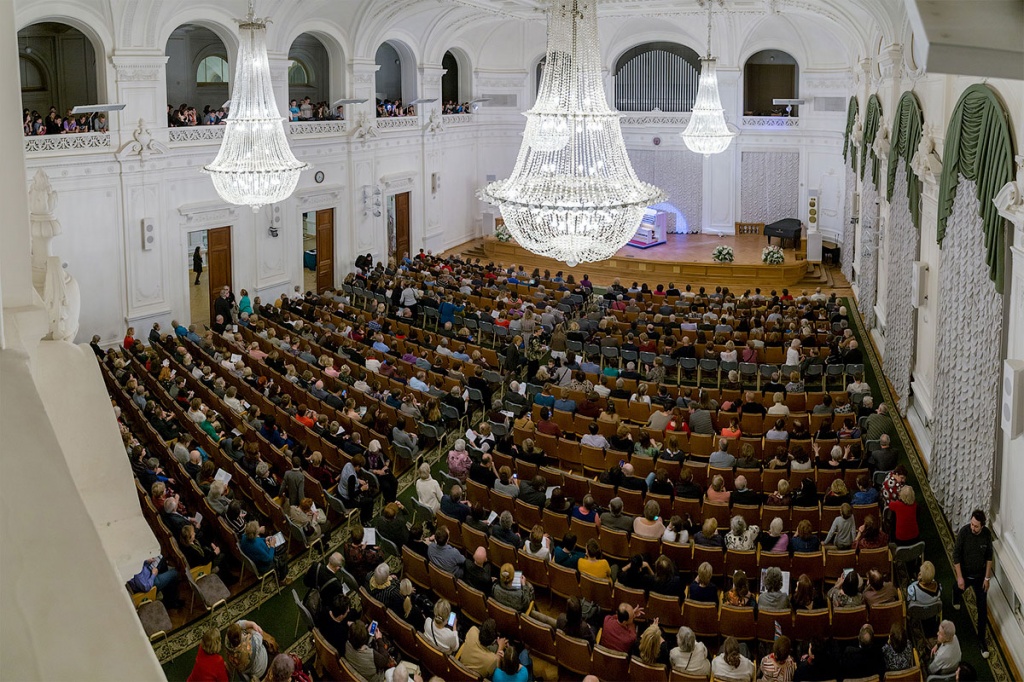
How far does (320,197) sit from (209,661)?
1704 cm

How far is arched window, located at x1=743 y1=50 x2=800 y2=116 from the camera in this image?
Answer: 2922cm

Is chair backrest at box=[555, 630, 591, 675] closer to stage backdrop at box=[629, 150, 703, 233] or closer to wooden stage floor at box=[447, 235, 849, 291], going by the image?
wooden stage floor at box=[447, 235, 849, 291]

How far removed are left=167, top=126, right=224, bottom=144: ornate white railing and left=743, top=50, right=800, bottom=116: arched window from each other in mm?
16829

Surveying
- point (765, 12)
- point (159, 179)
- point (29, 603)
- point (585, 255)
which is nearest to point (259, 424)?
point (585, 255)

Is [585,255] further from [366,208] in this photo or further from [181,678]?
[366,208]

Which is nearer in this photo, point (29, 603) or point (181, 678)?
point (29, 603)

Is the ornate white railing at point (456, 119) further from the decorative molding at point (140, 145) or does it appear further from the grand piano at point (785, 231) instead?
the decorative molding at point (140, 145)

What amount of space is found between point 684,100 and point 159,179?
1765 centimetres

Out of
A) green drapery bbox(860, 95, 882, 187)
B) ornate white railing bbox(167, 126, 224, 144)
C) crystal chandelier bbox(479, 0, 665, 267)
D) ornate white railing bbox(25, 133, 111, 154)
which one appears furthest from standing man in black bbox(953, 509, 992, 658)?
ornate white railing bbox(167, 126, 224, 144)

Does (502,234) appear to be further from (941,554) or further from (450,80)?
(941,554)

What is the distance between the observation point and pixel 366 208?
24375 mm

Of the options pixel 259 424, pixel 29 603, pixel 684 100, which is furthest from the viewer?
pixel 684 100

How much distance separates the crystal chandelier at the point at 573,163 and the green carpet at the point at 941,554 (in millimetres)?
4410

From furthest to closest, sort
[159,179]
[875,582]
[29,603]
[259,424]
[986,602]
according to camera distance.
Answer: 1. [159,179]
2. [259,424]
3. [986,602]
4. [875,582]
5. [29,603]
